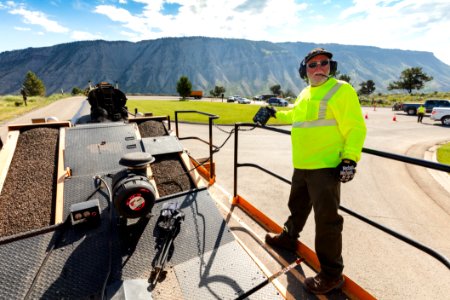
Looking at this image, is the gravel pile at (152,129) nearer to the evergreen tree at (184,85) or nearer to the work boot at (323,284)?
the work boot at (323,284)

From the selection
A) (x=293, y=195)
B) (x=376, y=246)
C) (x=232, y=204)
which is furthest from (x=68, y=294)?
(x=376, y=246)

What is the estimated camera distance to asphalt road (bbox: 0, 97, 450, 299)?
2961 millimetres

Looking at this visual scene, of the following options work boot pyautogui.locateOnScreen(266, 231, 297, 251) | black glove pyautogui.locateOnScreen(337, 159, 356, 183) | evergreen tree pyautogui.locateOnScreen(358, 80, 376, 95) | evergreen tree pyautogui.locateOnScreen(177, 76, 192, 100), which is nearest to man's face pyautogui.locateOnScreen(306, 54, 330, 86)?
black glove pyautogui.locateOnScreen(337, 159, 356, 183)

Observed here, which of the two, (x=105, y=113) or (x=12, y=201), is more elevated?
(x=105, y=113)

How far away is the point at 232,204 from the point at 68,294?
9.07 ft

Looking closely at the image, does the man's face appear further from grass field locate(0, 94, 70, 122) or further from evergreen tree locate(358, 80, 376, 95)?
evergreen tree locate(358, 80, 376, 95)

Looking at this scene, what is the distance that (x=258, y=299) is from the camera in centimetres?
225

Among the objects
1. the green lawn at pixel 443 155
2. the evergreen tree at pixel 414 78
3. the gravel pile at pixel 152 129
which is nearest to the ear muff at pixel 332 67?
the gravel pile at pixel 152 129

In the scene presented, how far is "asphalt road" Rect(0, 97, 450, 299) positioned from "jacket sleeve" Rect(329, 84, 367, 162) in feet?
3.15

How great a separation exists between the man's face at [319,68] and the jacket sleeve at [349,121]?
0.89 ft

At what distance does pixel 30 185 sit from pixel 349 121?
12.1ft

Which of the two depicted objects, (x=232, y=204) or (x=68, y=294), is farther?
(x=232, y=204)

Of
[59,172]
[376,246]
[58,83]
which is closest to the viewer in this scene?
[59,172]

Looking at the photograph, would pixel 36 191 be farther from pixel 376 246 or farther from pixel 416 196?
pixel 416 196
